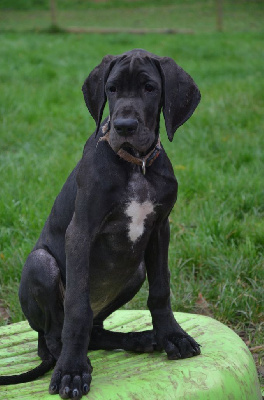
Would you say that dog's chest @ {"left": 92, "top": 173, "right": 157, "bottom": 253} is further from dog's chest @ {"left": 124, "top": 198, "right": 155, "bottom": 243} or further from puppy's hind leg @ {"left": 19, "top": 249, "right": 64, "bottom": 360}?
puppy's hind leg @ {"left": 19, "top": 249, "right": 64, "bottom": 360}

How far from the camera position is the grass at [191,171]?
405 centimetres

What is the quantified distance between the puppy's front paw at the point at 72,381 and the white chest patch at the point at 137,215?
0.55 metres

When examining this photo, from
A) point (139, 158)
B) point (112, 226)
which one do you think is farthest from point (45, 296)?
point (139, 158)

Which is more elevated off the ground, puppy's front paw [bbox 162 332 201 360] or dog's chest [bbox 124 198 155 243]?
dog's chest [bbox 124 198 155 243]

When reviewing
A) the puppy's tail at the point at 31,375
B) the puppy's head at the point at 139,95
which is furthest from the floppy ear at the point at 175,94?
the puppy's tail at the point at 31,375

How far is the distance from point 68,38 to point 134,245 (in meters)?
11.6

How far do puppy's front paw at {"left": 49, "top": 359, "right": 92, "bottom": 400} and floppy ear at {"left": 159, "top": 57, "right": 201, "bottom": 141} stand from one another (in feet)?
3.19

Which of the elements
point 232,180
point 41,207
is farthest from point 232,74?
point 41,207

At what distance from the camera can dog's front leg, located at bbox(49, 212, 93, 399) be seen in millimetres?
2549

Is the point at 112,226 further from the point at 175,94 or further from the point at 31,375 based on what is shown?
the point at 31,375

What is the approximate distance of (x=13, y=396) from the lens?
A: 262 centimetres

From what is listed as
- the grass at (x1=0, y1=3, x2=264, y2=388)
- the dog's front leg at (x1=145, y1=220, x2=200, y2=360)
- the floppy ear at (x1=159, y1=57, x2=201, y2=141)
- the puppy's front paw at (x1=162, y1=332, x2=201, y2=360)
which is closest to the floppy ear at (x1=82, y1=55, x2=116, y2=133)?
the floppy ear at (x1=159, y1=57, x2=201, y2=141)

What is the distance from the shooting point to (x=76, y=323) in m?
2.60

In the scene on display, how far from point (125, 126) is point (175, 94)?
322 mm
